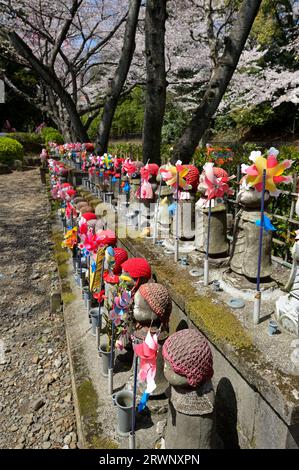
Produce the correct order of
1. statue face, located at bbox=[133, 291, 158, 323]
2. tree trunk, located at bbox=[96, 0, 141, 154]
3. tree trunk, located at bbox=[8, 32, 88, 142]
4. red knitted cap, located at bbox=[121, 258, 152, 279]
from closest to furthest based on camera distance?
1. statue face, located at bbox=[133, 291, 158, 323]
2. red knitted cap, located at bbox=[121, 258, 152, 279]
3. tree trunk, located at bbox=[96, 0, 141, 154]
4. tree trunk, located at bbox=[8, 32, 88, 142]

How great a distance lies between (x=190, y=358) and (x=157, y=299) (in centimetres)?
57

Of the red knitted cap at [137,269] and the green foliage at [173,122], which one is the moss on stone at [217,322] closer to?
the red knitted cap at [137,269]

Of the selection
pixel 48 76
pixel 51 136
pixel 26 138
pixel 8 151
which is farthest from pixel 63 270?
pixel 26 138

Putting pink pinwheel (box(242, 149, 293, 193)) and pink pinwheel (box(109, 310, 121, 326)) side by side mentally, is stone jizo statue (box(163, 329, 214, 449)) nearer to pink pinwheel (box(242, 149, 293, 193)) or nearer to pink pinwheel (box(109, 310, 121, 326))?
pink pinwheel (box(109, 310, 121, 326))

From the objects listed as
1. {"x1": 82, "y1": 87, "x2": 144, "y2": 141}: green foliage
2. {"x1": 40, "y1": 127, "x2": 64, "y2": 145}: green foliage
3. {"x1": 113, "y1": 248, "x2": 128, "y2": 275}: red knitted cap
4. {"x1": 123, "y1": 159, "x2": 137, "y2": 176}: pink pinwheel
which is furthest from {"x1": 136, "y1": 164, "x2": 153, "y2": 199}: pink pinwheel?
{"x1": 82, "y1": 87, "x2": 144, "y2": 141}: green foliage

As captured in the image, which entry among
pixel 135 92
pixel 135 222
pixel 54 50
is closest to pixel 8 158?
pixel 54 50

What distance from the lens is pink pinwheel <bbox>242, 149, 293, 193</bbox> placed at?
2156 millimetres

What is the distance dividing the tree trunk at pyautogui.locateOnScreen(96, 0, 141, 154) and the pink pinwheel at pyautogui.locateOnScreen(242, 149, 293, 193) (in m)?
6.15

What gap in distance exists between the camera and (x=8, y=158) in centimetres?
1848

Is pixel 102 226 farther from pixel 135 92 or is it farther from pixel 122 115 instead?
pixel 122 115

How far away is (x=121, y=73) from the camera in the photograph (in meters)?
8.12

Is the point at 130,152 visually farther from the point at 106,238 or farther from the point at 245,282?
the point at 245,282

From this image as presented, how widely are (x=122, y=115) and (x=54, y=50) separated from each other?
19.5 metres

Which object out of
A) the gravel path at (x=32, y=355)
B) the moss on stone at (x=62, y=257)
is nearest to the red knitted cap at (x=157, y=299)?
the gravel path at (x=32, y=355)
